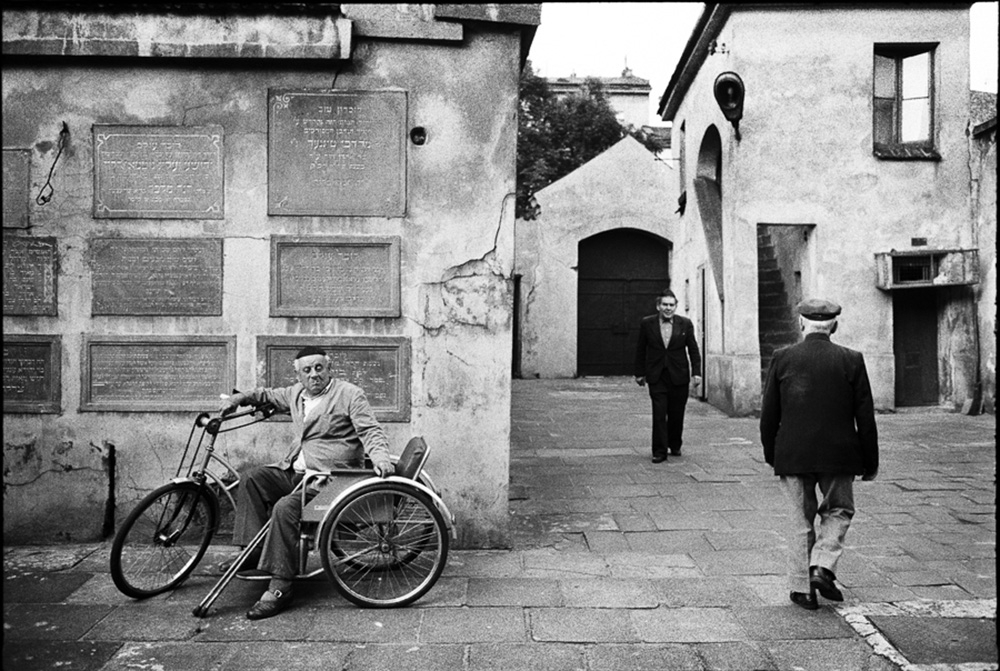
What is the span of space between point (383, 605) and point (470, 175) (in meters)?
2.89

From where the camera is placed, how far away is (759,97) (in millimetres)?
13406

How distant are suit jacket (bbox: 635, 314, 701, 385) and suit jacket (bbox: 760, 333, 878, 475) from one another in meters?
4.50

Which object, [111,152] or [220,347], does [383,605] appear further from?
[111,152]

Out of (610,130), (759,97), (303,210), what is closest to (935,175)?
(759,97)

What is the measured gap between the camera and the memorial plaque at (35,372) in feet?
20.7

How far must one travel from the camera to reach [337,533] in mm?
5152

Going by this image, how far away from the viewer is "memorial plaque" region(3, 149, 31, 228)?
6316 millimetres

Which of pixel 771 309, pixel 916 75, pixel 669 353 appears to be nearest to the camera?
pixel 669 353

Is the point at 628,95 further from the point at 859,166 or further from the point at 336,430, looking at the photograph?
the point at 336,430

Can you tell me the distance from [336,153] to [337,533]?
8.62ft

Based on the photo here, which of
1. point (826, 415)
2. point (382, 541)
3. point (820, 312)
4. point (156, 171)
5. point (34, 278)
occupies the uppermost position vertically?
point (156, 171)

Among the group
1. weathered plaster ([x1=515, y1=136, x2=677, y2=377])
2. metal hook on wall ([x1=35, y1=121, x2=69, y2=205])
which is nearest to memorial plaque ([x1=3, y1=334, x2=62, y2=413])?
metal hook on wall ([x1=35, y1=121, x2=69, y2=205])

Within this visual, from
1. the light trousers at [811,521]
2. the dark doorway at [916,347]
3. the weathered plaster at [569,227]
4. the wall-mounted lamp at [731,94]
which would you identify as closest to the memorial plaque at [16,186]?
the light trousers at [811,521]

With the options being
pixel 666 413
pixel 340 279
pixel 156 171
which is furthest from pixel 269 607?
pixel 666 413
